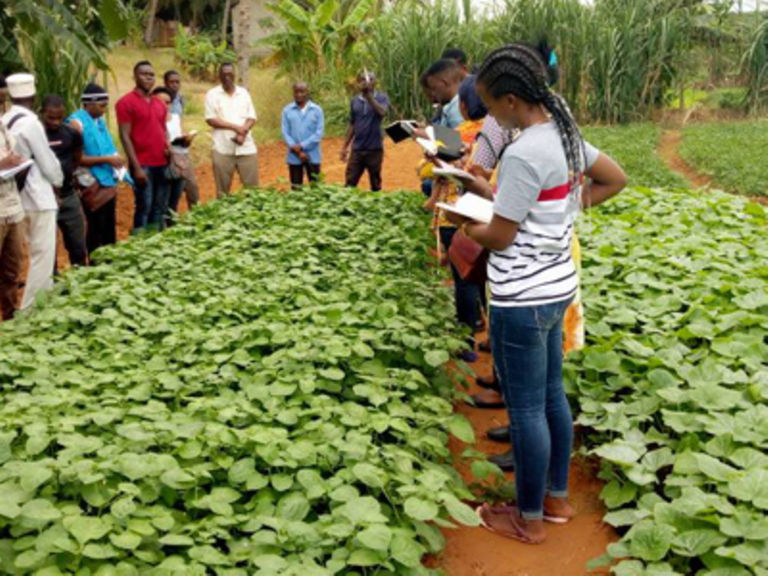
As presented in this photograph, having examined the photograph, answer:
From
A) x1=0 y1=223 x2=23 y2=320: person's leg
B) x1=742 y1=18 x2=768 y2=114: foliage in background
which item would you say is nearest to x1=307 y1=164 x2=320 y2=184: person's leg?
x1=0 y1=223 x2=23 y2=320: person's leg

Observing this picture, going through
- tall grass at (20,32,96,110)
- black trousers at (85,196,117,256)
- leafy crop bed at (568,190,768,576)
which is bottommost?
leafy crop bed at (568,190,768,576)

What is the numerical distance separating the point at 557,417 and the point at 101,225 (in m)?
5.52

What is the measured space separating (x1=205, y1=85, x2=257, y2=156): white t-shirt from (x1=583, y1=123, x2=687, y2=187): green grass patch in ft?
18.9

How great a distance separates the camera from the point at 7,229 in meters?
6.01

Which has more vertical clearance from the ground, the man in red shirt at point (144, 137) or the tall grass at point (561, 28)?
the tall grass at point (561, 28)

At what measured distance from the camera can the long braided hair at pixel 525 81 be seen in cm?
301

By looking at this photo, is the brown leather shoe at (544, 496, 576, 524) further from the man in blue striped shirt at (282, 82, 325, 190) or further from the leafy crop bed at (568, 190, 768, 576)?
the man in blue striped shirt at (282, 82, 325, 190)

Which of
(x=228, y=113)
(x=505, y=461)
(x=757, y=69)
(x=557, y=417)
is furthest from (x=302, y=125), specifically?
(x=757, y=69)

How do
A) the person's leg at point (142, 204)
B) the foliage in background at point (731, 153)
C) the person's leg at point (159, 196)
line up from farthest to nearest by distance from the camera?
the foliage in background at point (731, 153) → the person's leg at point (159, 196) → the person's leg at point (142, 204)

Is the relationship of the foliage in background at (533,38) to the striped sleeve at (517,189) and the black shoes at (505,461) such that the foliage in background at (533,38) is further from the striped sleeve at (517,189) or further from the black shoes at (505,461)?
the striped sleeve at (517,189)

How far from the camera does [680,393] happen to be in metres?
3.84

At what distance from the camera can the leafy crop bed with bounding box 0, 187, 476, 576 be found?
2795 millimetres

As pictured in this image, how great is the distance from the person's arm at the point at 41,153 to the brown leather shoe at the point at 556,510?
14.2 ft

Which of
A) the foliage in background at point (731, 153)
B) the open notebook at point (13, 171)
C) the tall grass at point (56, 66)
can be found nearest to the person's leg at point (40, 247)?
the open notebook at point (13, 171)
